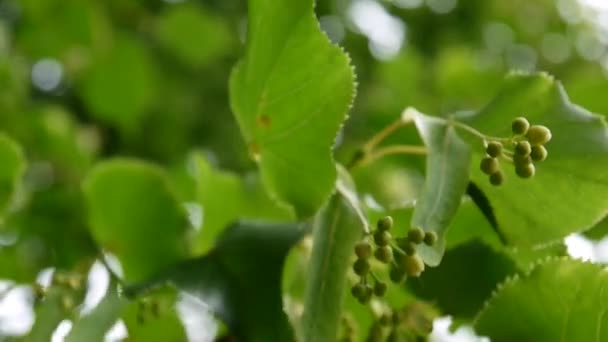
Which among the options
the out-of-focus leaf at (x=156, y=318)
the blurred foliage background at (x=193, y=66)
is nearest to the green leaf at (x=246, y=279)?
the out-of-focus leaf at (x=156, y=318)

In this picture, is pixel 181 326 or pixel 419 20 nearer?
pixel 181 326

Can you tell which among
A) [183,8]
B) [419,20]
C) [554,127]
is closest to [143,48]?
[183,8]

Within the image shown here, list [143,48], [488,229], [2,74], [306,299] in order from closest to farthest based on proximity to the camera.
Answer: [306,299] < [488,229] < [2,74] < [143,48]

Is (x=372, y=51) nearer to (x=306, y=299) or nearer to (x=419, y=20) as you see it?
(x=419, y=20)

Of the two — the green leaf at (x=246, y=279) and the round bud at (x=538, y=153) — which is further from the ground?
the round bud at (x=538, y=153)

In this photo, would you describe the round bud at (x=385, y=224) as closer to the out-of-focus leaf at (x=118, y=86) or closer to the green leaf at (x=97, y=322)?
the green leaf at (x=97, y=322)

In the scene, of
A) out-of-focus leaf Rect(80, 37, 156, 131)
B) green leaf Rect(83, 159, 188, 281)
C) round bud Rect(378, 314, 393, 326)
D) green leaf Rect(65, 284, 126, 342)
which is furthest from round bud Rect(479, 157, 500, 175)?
out-of-focus leaf Rect(80, 37, 156, 131)
